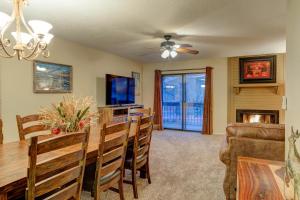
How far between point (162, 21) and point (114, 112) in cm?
278

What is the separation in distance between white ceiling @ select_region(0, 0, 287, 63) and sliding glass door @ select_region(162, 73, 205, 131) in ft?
6.91

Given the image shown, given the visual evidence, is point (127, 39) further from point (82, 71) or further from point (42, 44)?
point (42, 44)

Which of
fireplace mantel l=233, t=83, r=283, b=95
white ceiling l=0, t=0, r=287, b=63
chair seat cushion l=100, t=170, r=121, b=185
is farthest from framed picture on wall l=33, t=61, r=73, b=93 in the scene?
fireplace mantel l=233, t=83, r=283, b=95

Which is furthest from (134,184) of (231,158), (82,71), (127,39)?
(82,71)

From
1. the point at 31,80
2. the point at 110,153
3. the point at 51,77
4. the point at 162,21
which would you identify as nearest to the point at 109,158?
the point at 110,153

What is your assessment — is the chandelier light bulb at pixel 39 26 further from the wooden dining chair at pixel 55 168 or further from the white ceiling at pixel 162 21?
the wooden dining chair at pixel 55 168

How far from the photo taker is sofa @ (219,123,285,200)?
203cm

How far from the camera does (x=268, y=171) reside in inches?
56.7

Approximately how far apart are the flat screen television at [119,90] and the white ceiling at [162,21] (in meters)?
0.94

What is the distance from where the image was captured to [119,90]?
5.59m

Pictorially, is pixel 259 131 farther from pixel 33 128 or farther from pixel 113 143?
pixel 33 128

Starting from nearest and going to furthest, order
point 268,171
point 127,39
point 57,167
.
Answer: point 57,167 → point 268,171 → point 127,39

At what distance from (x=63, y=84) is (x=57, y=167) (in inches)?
129

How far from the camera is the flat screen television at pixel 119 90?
5.29 metres
